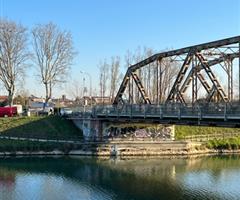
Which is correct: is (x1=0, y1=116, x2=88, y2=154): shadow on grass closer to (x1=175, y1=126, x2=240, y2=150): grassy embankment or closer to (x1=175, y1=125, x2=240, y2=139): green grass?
(x1=175, y1=125, x2=240, y2=139): green grass

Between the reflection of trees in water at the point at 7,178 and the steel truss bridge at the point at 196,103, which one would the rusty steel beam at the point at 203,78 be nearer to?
the steel truss bridge at the point at 196,103

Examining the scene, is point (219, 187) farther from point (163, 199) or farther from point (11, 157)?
point (11, 157)

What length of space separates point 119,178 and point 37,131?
2633 cm

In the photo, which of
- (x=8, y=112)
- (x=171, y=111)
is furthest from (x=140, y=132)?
(x=8, y=112)

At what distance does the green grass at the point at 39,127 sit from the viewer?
7138 cm

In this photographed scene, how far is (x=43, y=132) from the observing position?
7269cm

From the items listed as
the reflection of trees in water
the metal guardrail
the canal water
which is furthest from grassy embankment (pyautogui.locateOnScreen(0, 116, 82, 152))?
the reflection of trees in water

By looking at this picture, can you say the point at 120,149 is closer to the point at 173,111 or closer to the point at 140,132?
the point at 140,132

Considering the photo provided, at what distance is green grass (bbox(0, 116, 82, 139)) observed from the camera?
7138 centimetres

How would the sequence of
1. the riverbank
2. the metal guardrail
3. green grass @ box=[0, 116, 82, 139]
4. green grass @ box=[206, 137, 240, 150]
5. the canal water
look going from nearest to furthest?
the metal guardrail, the canal water, the riverbank, green grass @ box=[0, 116, 82, 139], green grass @ box=[206, 137, 240, 150]

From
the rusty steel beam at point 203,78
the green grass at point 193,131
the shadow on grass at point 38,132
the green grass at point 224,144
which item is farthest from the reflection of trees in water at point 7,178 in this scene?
the green grass at point 224,144

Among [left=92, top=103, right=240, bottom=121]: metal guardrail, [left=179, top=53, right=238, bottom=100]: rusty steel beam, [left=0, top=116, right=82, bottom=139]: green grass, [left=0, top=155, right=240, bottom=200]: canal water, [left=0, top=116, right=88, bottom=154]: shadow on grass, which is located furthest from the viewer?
[left=0, top=116, right=82, bottom=139]: green grass

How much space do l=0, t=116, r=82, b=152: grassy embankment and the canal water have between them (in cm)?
350

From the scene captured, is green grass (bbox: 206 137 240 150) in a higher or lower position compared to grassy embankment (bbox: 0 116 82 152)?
lower
